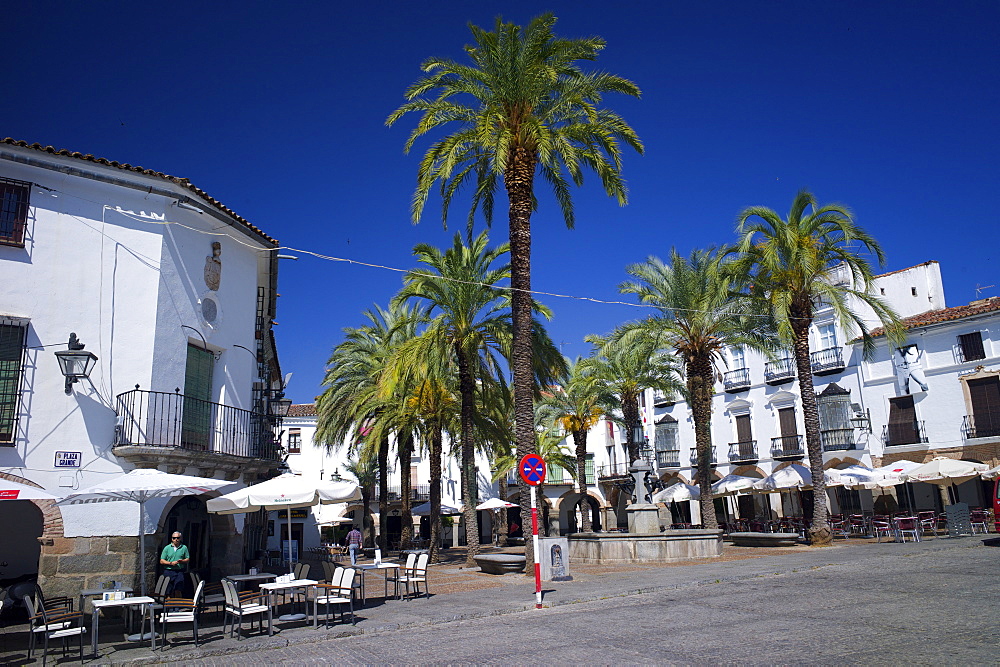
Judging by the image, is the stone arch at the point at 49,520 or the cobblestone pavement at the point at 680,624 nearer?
the cobblestone pavement at the point at 680,624

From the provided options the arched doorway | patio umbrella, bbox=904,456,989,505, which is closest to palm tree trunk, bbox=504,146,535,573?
the arched doorway

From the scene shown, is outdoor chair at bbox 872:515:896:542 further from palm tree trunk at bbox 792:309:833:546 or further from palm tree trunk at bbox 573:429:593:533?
palm tree trunk at bbox 573:429:593:533

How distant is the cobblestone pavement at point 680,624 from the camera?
27.3 feet

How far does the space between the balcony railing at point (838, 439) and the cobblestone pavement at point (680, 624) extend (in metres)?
20.4

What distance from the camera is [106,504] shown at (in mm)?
14266

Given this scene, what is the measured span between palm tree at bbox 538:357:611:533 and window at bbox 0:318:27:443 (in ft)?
86.3

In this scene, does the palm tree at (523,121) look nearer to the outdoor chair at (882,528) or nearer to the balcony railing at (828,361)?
the outdoor chair at (882,528)

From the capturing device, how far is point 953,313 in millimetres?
34125

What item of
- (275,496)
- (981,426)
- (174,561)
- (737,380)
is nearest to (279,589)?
(275,496)

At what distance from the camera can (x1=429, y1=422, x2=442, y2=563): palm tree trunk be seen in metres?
27.2

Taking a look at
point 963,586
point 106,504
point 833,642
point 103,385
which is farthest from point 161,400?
point 963,586

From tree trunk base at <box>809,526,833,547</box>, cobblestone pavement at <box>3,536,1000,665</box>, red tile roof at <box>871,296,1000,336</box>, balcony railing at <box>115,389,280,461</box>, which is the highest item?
red tile roof at <box>871,296,1000,336</box>

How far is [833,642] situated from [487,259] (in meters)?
17.3

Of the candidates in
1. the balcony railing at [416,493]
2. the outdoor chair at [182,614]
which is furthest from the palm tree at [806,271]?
the balcony railing at [416,493]
